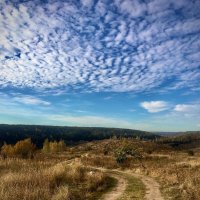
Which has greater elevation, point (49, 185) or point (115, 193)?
point (49, 185)

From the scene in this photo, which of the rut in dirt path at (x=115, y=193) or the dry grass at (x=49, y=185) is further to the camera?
the rut in dirt path at (x=115, y=193)

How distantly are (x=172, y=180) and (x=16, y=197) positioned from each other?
11.8 metres

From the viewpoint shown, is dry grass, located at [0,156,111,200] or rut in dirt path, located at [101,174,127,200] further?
rut in dirt path, located at [101,174,127,200]

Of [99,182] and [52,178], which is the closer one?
[52,178]

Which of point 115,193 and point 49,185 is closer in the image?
point 49,185

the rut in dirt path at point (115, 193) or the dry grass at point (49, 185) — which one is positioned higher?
the dry grass at point (49, 185)

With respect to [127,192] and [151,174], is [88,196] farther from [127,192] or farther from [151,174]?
[151,174]

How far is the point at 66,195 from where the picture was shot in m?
13.9

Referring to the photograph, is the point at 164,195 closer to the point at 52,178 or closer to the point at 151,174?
the point at 52,178

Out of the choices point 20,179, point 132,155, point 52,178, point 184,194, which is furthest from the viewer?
point 132,155

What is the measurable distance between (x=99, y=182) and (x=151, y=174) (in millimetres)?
7893

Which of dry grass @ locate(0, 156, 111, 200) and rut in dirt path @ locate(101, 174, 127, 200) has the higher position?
dry grass @ locate(0, 156, 111, 200)

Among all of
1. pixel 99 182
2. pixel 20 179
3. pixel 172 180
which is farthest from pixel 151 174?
pixel 20 179

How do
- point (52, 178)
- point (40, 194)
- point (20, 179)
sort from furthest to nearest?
point (52, 178) → point (20, 179) → point (40, 194)
